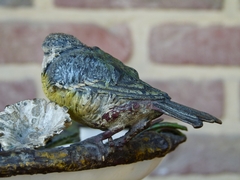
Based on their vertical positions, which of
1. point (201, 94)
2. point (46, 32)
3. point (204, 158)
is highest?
point (46, 32)

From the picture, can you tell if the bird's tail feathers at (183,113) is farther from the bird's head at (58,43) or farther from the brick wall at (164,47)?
the brick wall at (164,47)

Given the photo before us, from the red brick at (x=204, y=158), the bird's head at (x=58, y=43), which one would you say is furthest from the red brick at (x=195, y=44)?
the bird's head at (x=58, y=43)

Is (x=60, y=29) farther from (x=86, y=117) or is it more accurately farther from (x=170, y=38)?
(x=86, y=117)

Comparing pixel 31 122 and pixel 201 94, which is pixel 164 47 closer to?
pixel 201 94

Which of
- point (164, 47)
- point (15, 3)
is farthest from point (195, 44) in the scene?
point (15, 3)

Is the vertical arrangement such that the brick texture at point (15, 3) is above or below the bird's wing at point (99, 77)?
above

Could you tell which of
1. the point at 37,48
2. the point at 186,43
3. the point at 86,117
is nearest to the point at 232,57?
the point at 186,43
